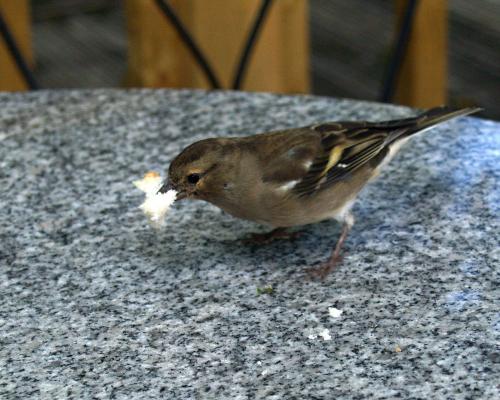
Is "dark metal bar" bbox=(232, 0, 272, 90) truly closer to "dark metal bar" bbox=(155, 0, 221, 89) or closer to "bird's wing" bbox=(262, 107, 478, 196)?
"dark metal bar" bbox=(155, 0, 221, 89)

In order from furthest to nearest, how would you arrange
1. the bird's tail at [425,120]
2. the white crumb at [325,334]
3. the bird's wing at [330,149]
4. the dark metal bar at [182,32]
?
the dark metal bar at [182,32] → the bird's tail at [425,120] → the bird's wing at [330,149] → the white crumb at [325,334]

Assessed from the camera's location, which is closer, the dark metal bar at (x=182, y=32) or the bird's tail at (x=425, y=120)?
the bird's tail at (x=425, y=120)

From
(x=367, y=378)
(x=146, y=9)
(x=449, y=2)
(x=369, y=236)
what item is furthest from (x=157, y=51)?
(x=449, y=2)

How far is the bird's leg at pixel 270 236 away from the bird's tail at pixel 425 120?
0.33 meters

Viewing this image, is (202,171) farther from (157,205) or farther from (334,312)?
(334,312)

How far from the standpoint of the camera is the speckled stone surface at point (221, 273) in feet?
5.87

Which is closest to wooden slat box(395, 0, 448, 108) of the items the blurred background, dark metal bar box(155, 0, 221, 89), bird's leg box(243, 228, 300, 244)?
the blurred background

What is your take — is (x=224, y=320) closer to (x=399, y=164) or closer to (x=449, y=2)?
(x=399, y=164)

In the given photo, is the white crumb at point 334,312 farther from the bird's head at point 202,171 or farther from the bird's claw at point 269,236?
the bird's head at point 202,171

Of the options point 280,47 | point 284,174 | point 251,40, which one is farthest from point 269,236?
point 280,47

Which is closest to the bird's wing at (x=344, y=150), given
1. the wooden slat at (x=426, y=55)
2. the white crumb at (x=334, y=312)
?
the white crumb at (x=334, y=312)

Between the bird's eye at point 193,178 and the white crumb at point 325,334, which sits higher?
Result: the bird's eye at point 193,178

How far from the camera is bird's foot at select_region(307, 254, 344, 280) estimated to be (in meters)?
2.12

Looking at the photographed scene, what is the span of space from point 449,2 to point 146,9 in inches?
122
